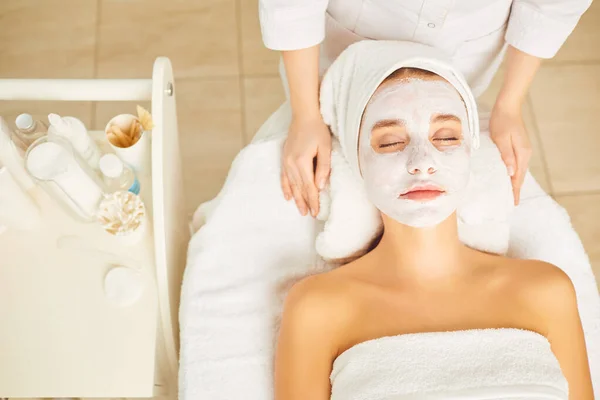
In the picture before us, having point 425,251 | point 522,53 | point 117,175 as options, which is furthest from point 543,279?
point 117,175

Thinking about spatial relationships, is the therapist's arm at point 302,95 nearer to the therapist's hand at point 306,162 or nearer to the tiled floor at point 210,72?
the therapist's hand at point 306,162

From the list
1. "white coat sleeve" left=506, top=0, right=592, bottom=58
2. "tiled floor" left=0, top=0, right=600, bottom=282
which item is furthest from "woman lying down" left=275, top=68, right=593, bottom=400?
"tiled floor" left=0, top=0, right=600, bottom=282

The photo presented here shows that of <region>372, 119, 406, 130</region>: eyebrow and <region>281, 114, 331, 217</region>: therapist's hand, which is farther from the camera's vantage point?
<region>281, 114, 331, 217</region>: therapist's hand

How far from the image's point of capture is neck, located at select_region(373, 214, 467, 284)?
1.06 m

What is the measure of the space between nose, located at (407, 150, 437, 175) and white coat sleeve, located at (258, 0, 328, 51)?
32 centimetres

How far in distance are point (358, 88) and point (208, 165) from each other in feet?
2.86

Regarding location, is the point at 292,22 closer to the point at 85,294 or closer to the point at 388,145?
the point at 388,145

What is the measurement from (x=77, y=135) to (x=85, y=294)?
11.0 inches

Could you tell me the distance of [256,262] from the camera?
114 centimetres

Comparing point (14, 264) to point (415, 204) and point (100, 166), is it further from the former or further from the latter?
point (415, 204)

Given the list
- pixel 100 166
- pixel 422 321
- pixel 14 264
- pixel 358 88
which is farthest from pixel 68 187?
pixel 422 321

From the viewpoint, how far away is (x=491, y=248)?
1.15 meters

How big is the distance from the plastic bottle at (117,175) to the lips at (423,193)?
490mm

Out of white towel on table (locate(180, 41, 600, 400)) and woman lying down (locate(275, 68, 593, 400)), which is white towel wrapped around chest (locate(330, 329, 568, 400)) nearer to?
woman lying down (locate(275, 68, 593, 400))
